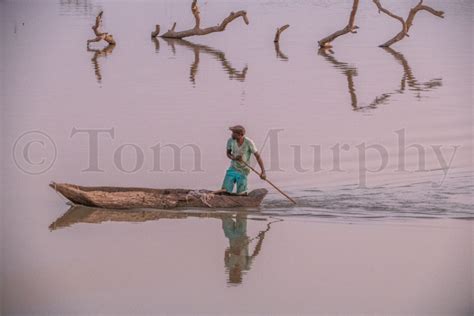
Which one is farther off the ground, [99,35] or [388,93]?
[99,35]

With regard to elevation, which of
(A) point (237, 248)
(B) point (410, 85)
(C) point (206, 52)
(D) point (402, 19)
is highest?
(D) point (402, 19)

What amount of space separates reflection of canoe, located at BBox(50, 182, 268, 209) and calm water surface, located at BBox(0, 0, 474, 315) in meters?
0.13

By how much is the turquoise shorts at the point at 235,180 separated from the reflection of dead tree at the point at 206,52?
994cm

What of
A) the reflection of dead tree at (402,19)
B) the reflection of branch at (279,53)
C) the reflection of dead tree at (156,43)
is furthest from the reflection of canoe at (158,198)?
the reflection of dead tree at (156,43)

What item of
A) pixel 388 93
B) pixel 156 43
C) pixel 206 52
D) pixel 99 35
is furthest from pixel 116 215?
pixel 156 43

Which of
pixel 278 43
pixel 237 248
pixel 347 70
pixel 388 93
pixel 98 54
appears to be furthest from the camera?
pixel 278 43

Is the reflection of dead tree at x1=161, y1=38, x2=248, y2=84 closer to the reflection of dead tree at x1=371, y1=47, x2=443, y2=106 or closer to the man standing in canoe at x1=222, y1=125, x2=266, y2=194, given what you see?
the reflection of dead tree at x1=371, y1=47, x2=443, y2=106

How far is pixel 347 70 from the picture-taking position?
24812 mm

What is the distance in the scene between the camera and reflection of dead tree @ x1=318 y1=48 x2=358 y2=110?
2143 centimetres

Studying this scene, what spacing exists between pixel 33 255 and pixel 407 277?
154 inches

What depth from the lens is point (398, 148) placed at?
1686cm

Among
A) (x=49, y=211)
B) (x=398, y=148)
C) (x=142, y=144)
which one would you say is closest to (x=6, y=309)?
(x=49, y=211)

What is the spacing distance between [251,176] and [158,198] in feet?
6.96

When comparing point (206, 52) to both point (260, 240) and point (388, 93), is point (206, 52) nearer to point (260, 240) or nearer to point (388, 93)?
point (388, 93)
